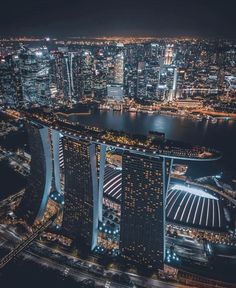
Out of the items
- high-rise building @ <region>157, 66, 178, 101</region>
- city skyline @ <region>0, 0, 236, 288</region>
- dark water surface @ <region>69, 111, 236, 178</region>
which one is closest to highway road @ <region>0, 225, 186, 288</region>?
city skyline @ <region>0, 0, 236, 288</region>

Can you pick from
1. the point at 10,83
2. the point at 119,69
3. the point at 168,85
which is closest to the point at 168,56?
the point at 168,85

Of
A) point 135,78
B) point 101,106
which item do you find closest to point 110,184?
point 101,106

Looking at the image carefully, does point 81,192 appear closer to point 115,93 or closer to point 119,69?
point 115,93

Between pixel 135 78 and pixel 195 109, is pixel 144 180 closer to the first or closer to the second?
pixel 195 109

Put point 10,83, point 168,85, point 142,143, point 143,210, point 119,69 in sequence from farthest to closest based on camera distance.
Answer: point 119,69
point 168,85
point 10,83
point 143,210
point 142,143

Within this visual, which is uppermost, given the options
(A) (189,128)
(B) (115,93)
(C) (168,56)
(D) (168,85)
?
(C) (168,56)

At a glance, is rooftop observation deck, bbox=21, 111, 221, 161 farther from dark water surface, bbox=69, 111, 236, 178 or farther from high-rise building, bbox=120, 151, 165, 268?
dark water surface, bbox=69, 111, 236, 178
